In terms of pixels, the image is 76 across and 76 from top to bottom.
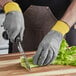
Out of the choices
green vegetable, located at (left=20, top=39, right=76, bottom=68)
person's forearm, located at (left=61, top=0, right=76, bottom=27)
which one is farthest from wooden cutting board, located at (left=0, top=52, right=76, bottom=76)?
person's forearm, located at (left=61, top=0, right=76, bottom=27)

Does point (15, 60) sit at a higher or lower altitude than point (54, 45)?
lower

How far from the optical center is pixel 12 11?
1.39 meters

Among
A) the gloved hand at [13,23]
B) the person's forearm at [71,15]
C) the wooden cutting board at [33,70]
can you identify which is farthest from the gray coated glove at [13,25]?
the person's forearm at [71,15]

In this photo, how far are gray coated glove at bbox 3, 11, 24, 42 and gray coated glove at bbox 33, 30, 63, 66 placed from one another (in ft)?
0.44

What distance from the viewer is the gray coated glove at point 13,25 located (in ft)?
4.35

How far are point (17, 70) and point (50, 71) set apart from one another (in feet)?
0.51

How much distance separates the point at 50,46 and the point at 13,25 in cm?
22

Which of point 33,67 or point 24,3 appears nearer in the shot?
point 33,67

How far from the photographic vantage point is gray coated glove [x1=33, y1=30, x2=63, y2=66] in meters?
1.26

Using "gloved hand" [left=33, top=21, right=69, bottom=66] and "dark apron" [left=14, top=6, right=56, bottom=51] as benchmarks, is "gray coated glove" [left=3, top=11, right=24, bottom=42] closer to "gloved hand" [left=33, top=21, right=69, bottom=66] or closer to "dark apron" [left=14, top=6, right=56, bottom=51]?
"gloved hand" [left=33, top=21, right=69, bottom=66]

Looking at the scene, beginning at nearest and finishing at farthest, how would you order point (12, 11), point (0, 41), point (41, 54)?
point (41, 54)
point (12, 11)
point (0, 41)

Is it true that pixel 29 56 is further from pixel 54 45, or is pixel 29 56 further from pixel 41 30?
pixel 41 30

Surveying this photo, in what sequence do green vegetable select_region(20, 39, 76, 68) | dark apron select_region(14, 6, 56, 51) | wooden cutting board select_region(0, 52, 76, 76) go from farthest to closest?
dark apron select_region(14, 6, 56, 51) < green vegetable select_region(20, 39, 76, 68) < wooden cutting board select_region(0, 52, 76, 76)

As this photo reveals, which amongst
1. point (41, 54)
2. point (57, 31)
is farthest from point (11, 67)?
point (57, 31)
